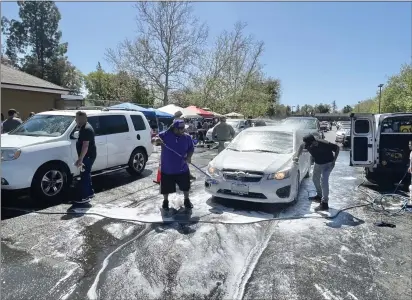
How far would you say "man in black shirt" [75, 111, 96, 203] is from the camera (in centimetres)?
603

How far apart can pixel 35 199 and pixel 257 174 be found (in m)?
A: 4.22

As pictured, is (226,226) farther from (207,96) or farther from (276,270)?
(207,96)

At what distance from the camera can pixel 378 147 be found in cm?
820

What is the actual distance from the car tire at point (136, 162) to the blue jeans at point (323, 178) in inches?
183

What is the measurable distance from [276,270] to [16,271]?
9.37ft

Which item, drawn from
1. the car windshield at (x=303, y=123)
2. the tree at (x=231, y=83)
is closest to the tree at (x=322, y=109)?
the tree at (x=231, y=83)

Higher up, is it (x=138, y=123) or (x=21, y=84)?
(x=21, y=84)

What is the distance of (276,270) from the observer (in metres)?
3.67

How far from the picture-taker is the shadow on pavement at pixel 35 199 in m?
5.76

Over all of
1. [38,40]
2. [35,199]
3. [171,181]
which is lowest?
[35,199]

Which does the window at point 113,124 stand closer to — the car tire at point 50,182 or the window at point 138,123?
the window at point 138,123

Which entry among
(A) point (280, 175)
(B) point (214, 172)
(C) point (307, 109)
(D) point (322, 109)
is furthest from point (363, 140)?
(D) point (322, 109)

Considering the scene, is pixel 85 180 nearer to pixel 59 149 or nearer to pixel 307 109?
pixel 59 149

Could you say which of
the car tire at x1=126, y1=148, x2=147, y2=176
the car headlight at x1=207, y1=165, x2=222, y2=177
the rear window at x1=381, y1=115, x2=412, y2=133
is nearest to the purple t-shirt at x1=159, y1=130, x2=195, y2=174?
the car headlight at x1=207, y1=165, x2=222, y2=177
